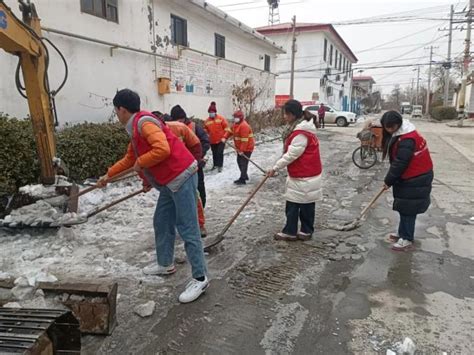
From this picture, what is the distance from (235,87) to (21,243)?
12.6m

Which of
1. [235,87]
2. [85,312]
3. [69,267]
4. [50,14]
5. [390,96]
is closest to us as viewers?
[85,312]

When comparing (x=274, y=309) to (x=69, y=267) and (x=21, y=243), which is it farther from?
(x=21, y=243)

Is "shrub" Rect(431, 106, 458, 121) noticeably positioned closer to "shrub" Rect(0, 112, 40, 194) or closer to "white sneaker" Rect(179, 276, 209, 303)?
"shrub" Rect(0, 112, 40, 194)

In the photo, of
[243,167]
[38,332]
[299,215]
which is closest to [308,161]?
[299,215]

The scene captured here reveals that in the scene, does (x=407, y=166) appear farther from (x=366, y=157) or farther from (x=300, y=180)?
(x=366, y=157)

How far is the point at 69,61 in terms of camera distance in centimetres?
772

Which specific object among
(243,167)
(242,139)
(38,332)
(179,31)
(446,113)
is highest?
(179,31)

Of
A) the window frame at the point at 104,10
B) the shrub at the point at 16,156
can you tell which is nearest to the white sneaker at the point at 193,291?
the shrub at the point at 16,156

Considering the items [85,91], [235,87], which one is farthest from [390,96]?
[85,91]

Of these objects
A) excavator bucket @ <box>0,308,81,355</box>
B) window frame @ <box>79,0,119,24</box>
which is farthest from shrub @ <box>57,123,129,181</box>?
excavator bucket @ <box>0,308,81,355</box>

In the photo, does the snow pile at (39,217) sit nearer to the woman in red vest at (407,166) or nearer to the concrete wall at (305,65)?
the woman in red vest at (407,166)

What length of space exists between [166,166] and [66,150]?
12.3ft

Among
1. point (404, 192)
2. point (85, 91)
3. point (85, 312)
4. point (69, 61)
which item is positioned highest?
point (69, 61)

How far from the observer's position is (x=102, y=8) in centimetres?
858
